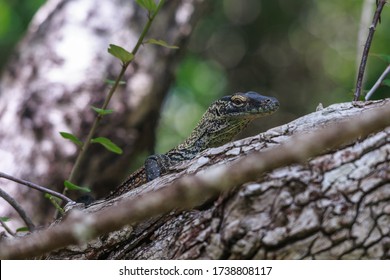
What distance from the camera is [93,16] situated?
5102 mm

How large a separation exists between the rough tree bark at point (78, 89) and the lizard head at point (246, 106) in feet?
3.52

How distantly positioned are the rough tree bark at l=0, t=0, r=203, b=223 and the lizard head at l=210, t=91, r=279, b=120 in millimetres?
1074

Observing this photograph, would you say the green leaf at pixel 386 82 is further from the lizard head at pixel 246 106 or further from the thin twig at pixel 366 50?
the lizard head at pixel 246 106

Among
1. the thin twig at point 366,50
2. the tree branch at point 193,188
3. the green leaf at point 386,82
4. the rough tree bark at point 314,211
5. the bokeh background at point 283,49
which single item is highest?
the bokeh background at point 283,49

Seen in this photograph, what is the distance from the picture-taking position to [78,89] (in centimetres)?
491

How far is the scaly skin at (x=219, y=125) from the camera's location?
3916 millimetres

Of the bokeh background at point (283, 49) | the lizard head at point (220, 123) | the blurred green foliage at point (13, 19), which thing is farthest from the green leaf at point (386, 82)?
the bokeh background at point (283, 49)

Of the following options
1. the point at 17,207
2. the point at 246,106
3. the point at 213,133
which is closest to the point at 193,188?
the point at 17,207

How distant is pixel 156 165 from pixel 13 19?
384 cm

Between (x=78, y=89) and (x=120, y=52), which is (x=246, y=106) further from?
(x=78, y=89)

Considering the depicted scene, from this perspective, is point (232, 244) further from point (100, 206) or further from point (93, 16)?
point (93, 16)

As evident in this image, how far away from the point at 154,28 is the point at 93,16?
56cm

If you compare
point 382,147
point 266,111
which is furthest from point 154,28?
point 382,147

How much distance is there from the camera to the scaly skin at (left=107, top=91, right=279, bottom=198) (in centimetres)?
392
